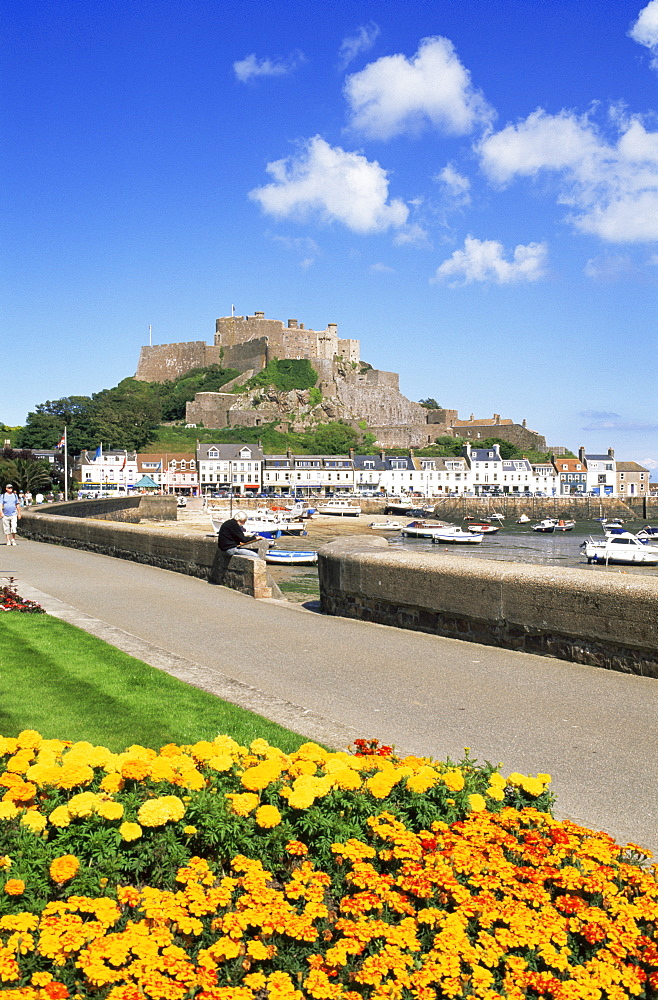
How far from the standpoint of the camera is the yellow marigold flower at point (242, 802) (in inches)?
155

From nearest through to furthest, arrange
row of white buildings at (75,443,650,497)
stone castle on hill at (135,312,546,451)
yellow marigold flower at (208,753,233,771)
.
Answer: yellow marigold flower at (208,753,233,771), row of white buildings at (75,443,650,497), stone castle on hill at (135,312,546,451)

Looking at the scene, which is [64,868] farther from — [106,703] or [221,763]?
[106,703]

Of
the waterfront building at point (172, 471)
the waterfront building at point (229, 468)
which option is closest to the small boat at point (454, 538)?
the waterfront building at point (229, 468)

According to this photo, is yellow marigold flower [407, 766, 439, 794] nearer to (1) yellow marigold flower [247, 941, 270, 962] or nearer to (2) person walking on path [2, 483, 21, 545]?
(1) yellow marigold flower [247, 941, 270, 962]

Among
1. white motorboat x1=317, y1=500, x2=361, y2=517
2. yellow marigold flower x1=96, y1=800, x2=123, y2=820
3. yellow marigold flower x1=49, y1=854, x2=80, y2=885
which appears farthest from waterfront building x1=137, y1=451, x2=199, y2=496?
yellow marigold flower x1=49, y1=854, x2=80, y2=885

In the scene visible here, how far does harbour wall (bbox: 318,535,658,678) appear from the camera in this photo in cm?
759

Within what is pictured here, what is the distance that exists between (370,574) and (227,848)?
7.21m

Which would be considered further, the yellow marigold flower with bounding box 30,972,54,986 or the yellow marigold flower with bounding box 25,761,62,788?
the yellow marigold flower with bounding box 25,761,62,788

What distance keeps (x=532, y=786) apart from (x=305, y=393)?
482ft

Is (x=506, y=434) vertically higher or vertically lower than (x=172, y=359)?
lower

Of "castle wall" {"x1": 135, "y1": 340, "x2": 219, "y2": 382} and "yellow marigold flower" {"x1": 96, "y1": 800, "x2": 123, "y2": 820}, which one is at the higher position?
"castle wall" {"x1": 135, "y1": 340, "x2": 219, "y2": 382}

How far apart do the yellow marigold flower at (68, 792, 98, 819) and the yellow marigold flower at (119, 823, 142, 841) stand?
A: 23 cm

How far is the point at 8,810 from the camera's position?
3818 millimetres

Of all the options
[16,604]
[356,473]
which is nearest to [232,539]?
[16,604]
